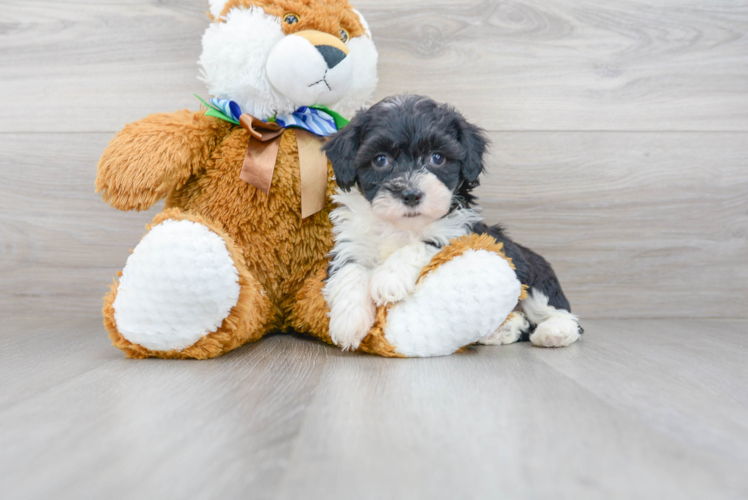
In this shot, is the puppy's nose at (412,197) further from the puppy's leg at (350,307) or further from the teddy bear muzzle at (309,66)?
the teddy bear muzzle at (309,66)

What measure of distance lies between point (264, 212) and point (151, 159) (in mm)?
271

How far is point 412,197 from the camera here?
3.54 feet

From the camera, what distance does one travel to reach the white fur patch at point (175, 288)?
3.40 ft

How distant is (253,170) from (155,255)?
0.33 metres

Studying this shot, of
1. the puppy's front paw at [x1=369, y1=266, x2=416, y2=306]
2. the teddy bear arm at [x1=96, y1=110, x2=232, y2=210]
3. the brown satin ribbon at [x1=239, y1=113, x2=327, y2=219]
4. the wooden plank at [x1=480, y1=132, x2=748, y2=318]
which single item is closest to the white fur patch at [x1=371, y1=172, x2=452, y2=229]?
the puppy's front paw at [x1=369, y1=266, x2=416, y2=306]

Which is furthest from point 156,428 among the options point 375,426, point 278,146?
point 278,146

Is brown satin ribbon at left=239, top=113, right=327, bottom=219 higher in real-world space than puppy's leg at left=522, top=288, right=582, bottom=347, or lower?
higher

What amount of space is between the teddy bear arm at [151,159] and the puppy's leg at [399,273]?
513mm

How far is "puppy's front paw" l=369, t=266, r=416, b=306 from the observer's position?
1120 mm

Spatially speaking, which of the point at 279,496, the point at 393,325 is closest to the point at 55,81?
the point at 393,325

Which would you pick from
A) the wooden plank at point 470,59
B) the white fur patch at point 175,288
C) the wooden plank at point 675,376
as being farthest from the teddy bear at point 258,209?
the wooden plank at point 470,59

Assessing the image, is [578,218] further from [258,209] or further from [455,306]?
[258,209]

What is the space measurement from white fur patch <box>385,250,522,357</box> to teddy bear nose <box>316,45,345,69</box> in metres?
0.54

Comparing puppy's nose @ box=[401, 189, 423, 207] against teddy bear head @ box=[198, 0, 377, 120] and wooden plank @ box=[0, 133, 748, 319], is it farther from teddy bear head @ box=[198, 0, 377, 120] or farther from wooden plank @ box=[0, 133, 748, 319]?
wooden plank @ box=[0, 133, 748, 319]
